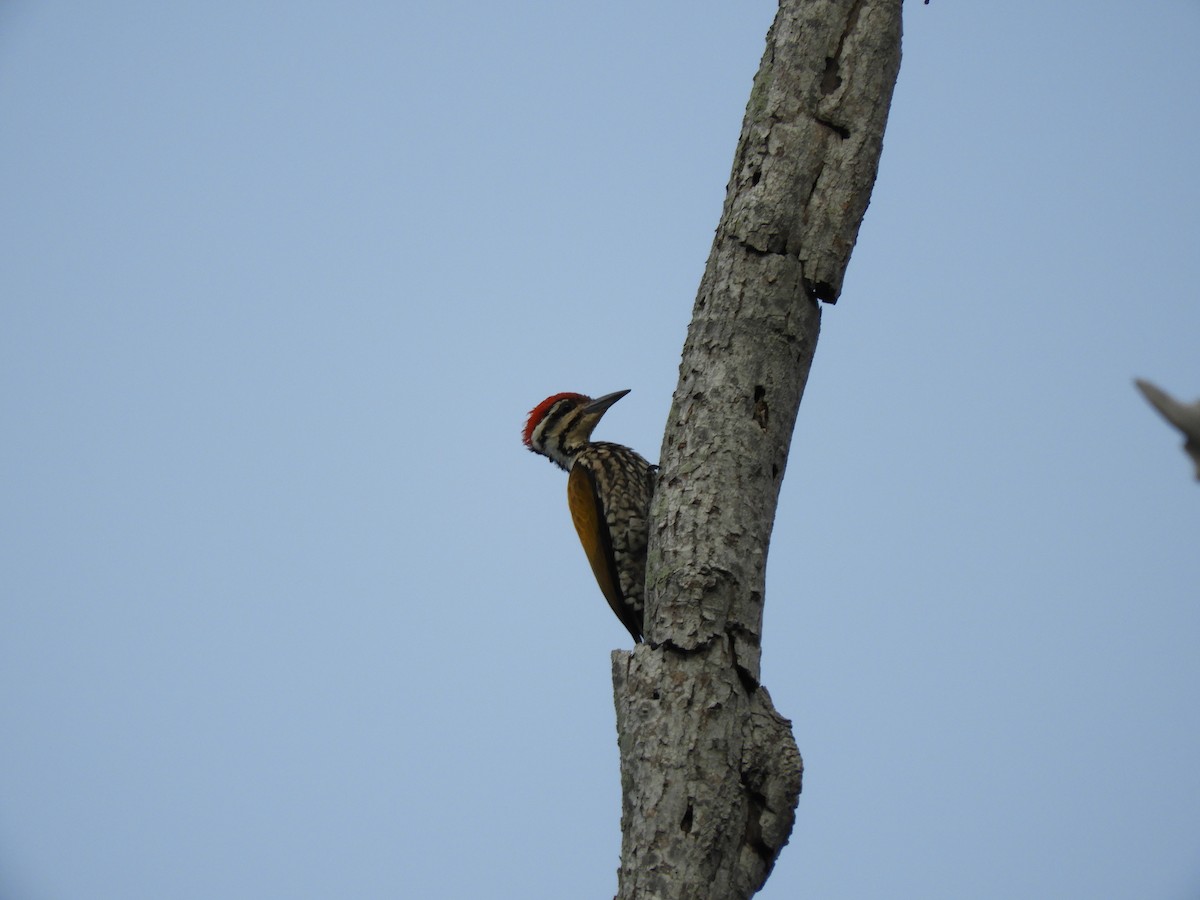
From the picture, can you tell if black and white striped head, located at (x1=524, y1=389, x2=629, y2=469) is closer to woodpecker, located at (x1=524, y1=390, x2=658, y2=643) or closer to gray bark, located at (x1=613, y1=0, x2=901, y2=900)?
woodpecker, located at (x1=524, y1=390, x2=658, y2=643)

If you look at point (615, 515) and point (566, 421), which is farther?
point (566, 421)

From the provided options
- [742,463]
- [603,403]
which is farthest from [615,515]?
[742,463]

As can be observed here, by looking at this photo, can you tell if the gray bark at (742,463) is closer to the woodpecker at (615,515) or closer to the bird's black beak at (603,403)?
the woodpecker at (615,515)

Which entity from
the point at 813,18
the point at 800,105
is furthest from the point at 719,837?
the point at 813,18

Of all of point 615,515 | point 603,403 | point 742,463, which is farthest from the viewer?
point 603,403

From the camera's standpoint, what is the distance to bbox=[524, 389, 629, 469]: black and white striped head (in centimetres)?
580

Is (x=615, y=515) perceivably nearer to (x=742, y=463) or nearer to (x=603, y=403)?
(x=603, y=403)

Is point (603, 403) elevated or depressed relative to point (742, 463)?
elevated

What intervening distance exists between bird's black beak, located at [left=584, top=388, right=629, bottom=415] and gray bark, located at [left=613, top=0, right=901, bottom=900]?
1.82 metres

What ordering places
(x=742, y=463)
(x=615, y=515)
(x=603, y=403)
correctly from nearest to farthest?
(x=742, y=463)
(x=615, y=515)
(x=603, y=403)

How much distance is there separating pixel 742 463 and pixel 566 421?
7.23ft

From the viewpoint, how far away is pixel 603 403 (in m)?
5.79

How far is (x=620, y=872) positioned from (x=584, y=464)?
97.6 inches

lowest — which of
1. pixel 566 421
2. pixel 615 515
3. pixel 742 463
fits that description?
pixel 742 463
